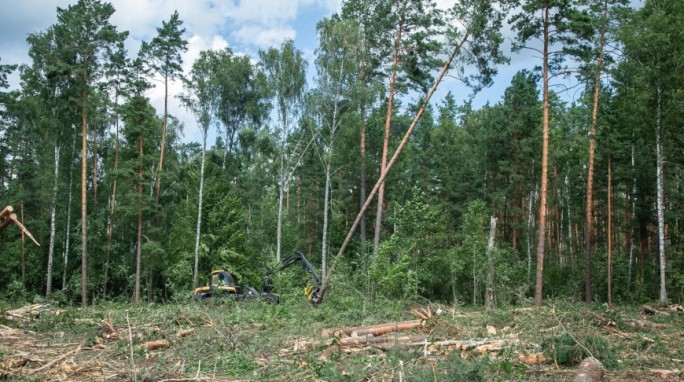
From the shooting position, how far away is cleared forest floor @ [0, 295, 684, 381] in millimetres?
7105

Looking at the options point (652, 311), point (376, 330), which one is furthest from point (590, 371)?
point (652, 311)

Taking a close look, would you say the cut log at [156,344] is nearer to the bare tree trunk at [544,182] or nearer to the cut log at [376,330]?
the cut log at [376,330]

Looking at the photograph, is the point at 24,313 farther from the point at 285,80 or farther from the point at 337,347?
the point at 285,80

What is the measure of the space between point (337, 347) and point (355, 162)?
21497 millimetres

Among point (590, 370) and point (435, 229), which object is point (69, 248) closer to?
point (435, 229)

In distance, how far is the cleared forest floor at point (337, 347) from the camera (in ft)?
23.3

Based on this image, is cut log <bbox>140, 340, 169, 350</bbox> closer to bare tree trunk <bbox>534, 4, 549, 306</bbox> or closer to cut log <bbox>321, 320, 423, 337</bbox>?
cut log <bbox>321, 320, 423, 337</bbox>

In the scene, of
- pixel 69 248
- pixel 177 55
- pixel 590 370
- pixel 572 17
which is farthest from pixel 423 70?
pixel 69 248

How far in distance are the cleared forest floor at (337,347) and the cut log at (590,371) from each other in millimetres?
378

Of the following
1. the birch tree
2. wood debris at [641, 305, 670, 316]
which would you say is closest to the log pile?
wood debris at [641, 305, 670, 316]

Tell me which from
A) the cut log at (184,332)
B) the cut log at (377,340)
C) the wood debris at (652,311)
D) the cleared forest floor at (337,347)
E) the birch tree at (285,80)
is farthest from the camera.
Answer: the birch tree at (285,80)

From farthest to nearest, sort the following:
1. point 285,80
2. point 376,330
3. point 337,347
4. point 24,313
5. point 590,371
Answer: point 285,80, point 24,313, point 376,330, point 337,347, point 590,371

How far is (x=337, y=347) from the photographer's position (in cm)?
860

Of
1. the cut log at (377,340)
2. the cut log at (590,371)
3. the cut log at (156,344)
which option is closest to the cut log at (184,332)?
the cut log at (156,344)
